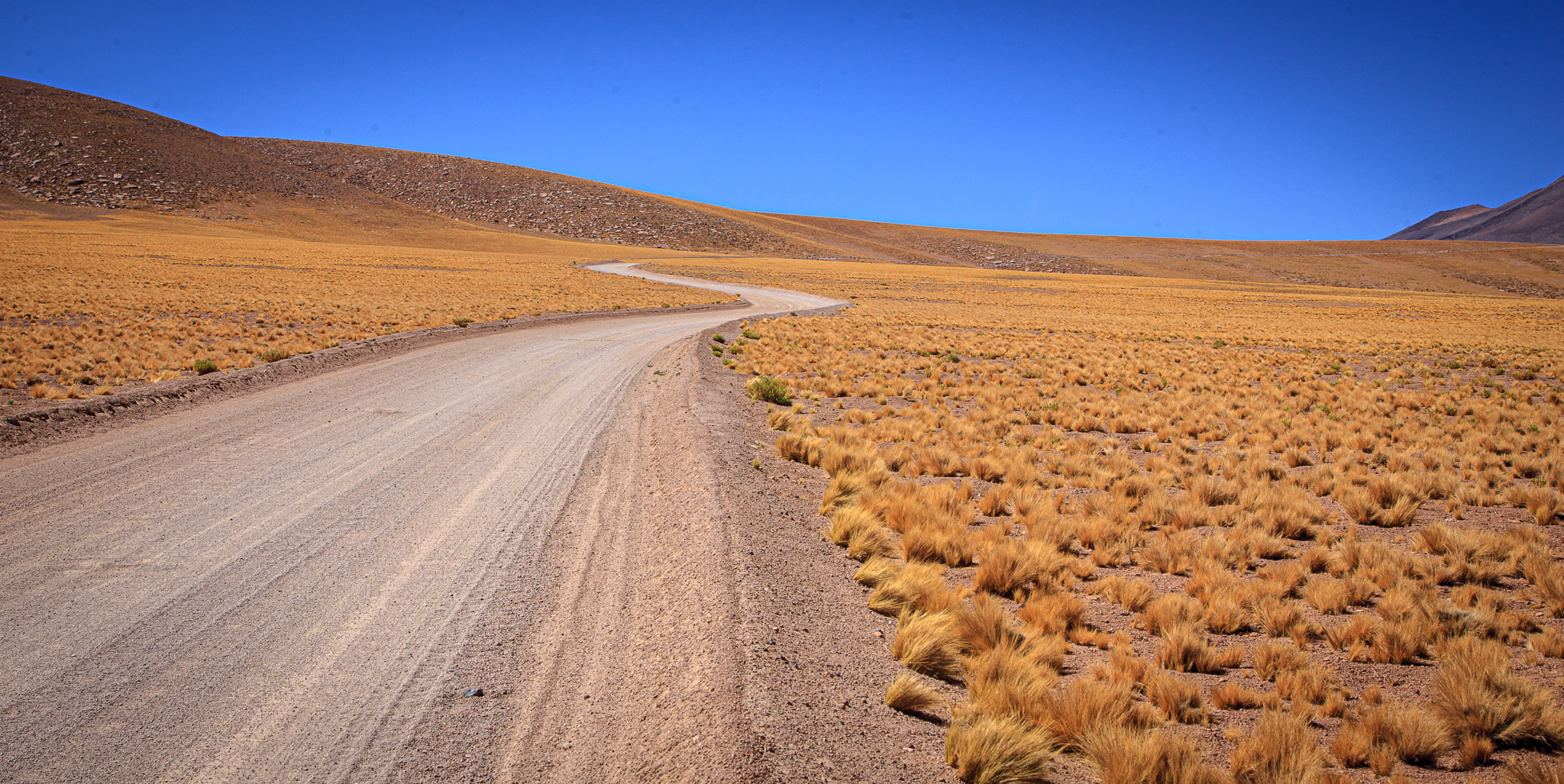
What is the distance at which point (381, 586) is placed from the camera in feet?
14.4

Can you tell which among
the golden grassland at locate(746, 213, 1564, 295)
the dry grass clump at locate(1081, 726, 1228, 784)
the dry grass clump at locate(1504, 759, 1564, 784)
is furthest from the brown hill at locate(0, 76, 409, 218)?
the dry grass clump at locate(1504, 759, 1564, 784)

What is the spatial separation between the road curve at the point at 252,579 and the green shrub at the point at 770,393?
13.5 feet

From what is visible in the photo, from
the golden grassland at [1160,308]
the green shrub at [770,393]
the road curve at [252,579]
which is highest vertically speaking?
the golden grassland at [1160,308]

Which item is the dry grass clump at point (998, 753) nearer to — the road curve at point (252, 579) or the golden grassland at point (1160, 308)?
the road curve at point (252, 579)

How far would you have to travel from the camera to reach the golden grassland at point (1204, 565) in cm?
329

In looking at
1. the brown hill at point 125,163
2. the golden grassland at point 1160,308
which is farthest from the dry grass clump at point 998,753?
the brown hill at point 125,163

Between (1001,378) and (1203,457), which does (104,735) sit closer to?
(1203,457)

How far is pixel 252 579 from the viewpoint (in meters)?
4.39

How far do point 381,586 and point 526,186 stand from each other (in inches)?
5938

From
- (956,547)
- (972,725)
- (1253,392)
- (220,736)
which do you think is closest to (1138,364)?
(1253,392)

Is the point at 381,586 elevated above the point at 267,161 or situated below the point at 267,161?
below

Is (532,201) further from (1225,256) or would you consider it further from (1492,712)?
(1492,712)

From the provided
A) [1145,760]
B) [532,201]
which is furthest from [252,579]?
[532,201]

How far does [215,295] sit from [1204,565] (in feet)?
116
